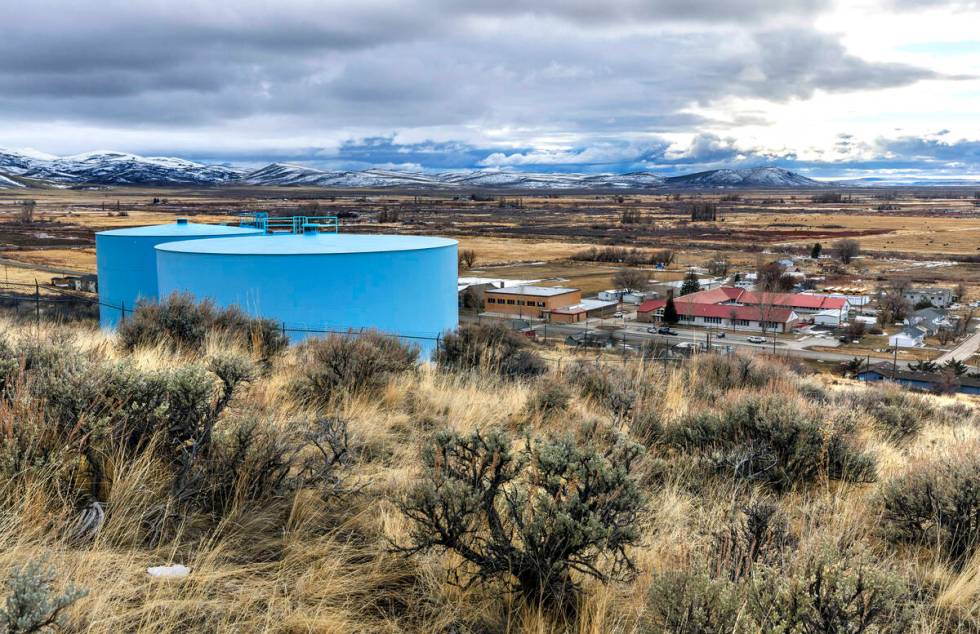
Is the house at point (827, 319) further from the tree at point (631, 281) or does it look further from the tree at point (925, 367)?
the tree at point (631, 281)

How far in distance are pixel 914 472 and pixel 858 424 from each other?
3035mm

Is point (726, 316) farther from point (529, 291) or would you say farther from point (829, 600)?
point (829, 600)

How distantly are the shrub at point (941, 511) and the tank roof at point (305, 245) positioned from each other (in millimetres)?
14253

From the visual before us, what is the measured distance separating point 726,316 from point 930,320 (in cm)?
1457

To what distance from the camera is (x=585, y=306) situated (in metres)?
62.4

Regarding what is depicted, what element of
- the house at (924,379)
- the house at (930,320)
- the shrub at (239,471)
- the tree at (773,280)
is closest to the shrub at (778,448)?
the shrub at (239,471)

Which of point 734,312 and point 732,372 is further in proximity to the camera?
point 734,312

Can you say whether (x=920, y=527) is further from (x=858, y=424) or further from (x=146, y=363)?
(x=146, y=363)

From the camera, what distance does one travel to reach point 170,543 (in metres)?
3.94

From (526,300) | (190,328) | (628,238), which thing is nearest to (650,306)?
(526,300)

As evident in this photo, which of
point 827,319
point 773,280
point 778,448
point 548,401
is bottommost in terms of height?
point 827,319

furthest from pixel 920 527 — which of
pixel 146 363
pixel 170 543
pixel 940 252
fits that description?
pixel 940 252

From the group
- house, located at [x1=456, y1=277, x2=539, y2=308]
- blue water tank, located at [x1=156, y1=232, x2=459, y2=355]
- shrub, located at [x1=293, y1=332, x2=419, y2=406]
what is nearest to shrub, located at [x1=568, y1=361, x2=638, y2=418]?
shrub, located at [x1=293, y1=332, x2=419, y2=406]

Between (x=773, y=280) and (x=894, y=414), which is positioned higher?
(x=894, y=414)
